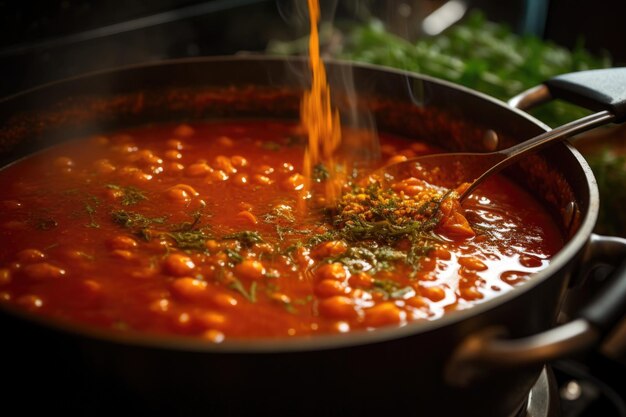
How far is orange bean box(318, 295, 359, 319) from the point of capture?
1490 mm

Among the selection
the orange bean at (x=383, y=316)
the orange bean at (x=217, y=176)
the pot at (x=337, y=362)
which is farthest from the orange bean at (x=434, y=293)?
the orange bean at (x=217, y=176)

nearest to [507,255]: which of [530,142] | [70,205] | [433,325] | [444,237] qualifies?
[444,237]

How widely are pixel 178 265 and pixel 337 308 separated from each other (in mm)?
457

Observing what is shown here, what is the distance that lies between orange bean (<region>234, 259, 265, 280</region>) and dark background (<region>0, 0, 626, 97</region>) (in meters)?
1.64

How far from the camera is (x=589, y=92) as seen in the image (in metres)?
1.99

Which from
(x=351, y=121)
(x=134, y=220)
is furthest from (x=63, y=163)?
(x=351, y=121)

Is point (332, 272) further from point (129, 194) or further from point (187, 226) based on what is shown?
point (129, 194)

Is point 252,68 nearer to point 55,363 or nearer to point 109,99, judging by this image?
point 109,99

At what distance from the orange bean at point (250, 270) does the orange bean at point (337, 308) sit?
214mm

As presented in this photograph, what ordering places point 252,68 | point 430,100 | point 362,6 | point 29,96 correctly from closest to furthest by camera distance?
point 29,96, point 430,100, point 252,68, point 362,6

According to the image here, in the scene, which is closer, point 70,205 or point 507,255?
point 507,255

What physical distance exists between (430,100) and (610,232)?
A: 3.67 ft

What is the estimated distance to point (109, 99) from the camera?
258 centimetres

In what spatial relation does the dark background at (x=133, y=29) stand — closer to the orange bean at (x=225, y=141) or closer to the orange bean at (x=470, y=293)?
the orange bean at (x=225, y=141)
